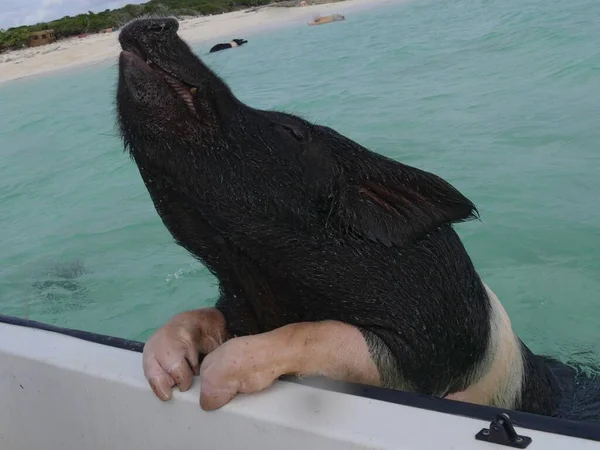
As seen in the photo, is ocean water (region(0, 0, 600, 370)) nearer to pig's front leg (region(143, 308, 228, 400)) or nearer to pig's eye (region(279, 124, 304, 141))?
pig's eye (region(279, 124, 304, 141))

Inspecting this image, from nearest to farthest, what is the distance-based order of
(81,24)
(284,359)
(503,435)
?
(503,435)
(284,359)
(81,24)

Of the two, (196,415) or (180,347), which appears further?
(180,347)

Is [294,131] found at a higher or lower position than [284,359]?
higher

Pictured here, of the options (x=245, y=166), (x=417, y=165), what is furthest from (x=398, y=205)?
(x=417, y=165)

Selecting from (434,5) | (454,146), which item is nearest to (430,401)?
(454,146)

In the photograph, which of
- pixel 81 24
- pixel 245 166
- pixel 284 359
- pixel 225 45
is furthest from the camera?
pixel 81 24

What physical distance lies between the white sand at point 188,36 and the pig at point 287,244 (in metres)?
28.5

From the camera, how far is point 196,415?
83.5 inches

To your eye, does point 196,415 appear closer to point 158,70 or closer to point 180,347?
point 180,347

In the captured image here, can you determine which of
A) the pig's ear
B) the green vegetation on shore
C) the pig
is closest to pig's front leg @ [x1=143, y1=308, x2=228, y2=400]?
the pig

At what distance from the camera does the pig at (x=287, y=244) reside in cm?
212

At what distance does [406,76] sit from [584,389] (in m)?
11.9

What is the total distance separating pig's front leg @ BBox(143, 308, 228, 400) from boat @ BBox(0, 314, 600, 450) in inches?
1.9

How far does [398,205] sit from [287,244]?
393 millimetres
